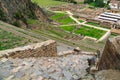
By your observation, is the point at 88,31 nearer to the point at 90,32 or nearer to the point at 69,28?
the point at 90,32

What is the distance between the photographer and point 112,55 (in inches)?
289

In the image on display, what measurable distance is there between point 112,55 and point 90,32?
46.9m

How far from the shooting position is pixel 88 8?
257 feet

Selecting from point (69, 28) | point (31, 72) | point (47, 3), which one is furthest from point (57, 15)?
point (31, 72)

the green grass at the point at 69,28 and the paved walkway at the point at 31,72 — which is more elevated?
the paved walkway at the point at 31,72

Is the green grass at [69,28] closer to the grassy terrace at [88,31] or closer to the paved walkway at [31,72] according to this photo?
the grassy terrace at [88,31]

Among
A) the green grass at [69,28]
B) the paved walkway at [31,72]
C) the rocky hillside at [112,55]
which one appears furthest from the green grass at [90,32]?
the paved walkway at [31,72]

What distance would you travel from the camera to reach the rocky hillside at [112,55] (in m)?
7.02

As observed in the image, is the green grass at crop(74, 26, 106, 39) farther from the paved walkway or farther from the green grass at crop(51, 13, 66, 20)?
the paved walkway

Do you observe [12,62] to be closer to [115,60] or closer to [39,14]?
[115,60]

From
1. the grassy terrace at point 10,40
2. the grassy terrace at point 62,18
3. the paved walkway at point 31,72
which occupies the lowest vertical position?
the grassy terrace at point 62,18

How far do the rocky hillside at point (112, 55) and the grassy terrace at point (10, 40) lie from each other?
9.51 m

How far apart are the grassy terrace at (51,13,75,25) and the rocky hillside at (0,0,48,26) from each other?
13891 millimetres

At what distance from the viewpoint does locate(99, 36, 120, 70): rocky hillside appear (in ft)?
23.0
